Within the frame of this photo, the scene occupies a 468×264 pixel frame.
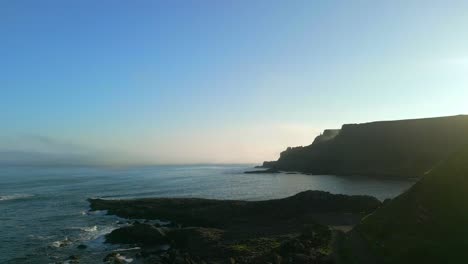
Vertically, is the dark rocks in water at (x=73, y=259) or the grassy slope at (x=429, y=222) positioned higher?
the grassy slope at (x=429, y=222)

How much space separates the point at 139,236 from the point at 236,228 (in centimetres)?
1306

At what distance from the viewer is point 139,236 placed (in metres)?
52.2

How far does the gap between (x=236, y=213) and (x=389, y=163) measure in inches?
4681

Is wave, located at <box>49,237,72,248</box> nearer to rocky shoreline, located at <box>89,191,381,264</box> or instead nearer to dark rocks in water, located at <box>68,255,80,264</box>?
rocky shoreline, located at <box>89,191,381,264</box>

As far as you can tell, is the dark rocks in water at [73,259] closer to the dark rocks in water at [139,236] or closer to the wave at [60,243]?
the wave at [60,243]

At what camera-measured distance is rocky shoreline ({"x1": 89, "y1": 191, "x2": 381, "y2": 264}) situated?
4031 cm

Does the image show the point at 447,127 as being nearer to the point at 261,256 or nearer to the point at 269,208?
the point at 269,208

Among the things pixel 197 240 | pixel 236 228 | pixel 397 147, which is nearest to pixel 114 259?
pixel 197 240

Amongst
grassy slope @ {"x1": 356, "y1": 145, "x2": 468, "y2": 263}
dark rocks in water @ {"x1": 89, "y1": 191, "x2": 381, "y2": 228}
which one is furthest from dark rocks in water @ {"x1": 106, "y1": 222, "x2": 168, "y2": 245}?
grassy slope @ {"x1": 356, "y1": 145, "x2": 468, "y2": 263}

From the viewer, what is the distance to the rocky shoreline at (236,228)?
132ft

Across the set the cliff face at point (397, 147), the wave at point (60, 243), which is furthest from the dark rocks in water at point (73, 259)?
the cliff face at point (397, 147)

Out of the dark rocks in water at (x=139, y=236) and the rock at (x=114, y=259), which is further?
the dark rocks in water at (x=139, y=236)

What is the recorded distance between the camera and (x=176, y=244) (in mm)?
50219

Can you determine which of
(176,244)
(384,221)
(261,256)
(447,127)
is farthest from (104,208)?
(447,127)
